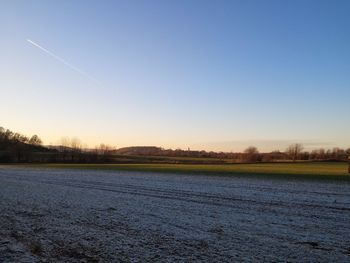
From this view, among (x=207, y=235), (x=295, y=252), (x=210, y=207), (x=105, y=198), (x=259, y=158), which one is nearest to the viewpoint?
(x=295, y=252)

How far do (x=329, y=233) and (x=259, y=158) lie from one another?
431 ft

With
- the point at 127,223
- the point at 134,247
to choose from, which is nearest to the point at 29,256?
the point at 134,247

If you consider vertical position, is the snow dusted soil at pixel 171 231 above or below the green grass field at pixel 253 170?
below

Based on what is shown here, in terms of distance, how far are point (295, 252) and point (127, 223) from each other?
681 centimetres

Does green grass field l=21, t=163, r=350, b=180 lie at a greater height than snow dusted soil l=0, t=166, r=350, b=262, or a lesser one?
greater

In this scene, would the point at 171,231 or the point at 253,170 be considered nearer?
the point at 171,231

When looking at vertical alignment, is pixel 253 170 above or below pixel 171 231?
above

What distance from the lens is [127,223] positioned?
52.6 feet

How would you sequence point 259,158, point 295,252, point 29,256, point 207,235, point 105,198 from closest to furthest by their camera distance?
point 29,256 < point 295,252 < point 207,235 < point 105,198 < point 259,158

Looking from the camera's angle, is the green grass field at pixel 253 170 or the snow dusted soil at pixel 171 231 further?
the green grass field at pixel 253 170

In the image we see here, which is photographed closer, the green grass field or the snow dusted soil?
the snow dusted soil

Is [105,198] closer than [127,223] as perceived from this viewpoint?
No

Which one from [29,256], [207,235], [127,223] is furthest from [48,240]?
[207,235]

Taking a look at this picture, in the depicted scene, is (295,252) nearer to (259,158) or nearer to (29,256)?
(29,256)
